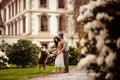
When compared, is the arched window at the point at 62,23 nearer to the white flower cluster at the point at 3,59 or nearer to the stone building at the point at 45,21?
the stone building at the point at 45,21

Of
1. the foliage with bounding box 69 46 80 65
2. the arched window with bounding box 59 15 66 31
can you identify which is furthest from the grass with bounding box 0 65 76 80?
the arched window with bounding box 59 15 66 31

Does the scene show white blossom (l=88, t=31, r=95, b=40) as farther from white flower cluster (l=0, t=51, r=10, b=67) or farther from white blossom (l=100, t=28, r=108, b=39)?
white flower cluster (l=0, t=51, r=10, b=67)

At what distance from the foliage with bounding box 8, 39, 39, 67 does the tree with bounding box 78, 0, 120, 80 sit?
19714 mm

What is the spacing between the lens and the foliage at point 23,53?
28.0 m

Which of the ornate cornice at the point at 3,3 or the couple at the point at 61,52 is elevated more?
the ornate cornice at the point at 3,3

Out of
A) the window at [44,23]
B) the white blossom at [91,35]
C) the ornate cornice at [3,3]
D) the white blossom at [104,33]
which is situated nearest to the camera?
the white blossom at [104,33]

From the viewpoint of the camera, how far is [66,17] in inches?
2143

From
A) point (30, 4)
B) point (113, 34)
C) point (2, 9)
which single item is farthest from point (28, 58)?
point (2, 9)

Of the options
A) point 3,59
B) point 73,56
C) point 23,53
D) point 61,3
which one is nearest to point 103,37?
point 3,59

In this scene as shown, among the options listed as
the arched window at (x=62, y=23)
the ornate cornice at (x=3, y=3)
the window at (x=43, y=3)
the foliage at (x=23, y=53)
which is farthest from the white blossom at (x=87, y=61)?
the ornate cornice at (x=3, y=3)

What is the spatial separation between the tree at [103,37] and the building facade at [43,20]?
137 ft

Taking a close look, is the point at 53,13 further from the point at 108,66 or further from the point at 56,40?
the point at 108,66

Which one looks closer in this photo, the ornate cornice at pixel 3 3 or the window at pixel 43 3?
the window at pixel 43 3

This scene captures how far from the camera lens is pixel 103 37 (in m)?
7.83
